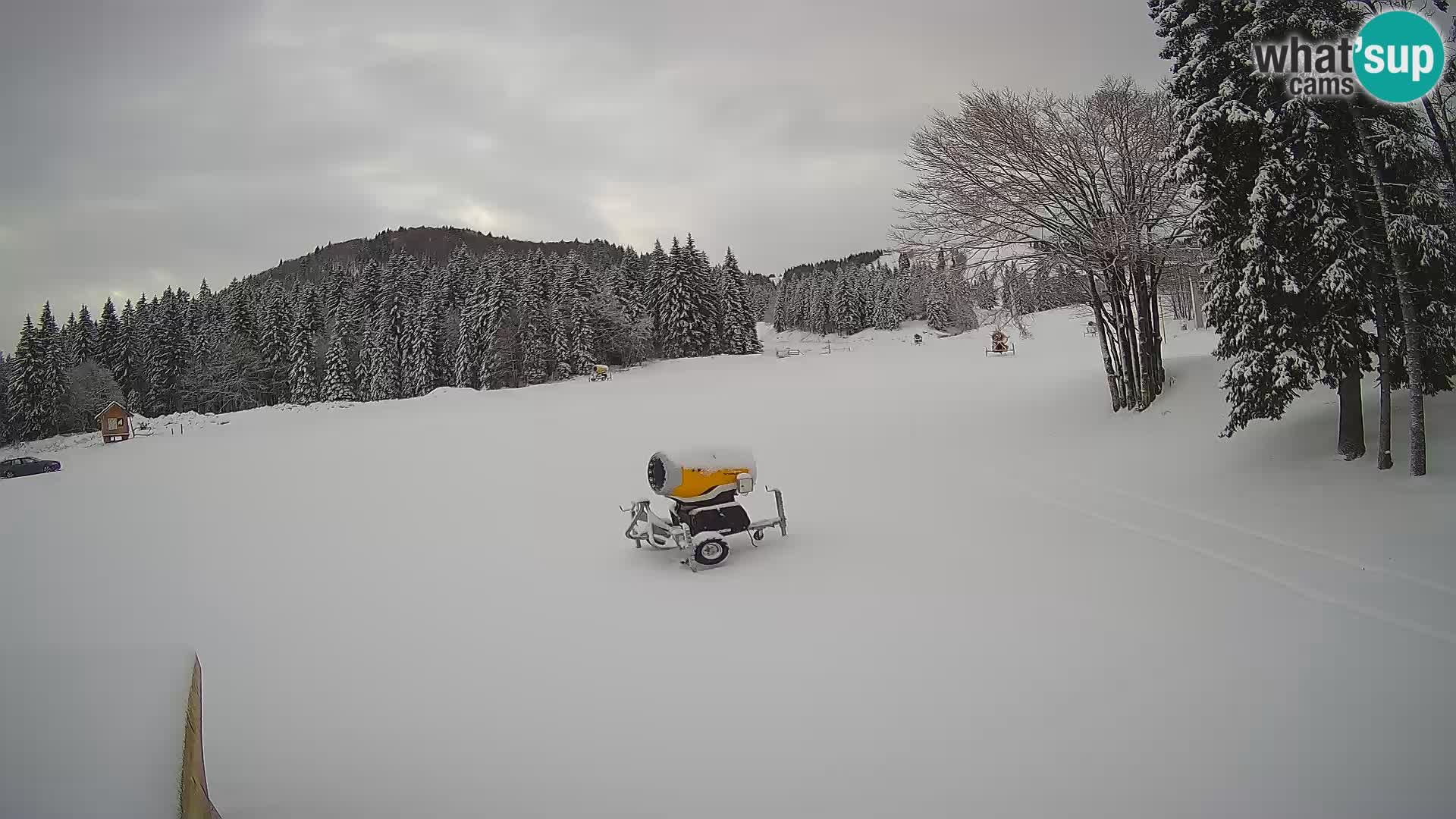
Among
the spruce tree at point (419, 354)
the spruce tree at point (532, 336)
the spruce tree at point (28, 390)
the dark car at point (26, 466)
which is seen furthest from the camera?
the spruce tree at point (419, 354)

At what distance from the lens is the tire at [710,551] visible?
799 cm

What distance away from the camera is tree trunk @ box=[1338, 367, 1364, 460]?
867cm

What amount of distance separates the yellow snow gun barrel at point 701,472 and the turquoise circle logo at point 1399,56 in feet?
30.3

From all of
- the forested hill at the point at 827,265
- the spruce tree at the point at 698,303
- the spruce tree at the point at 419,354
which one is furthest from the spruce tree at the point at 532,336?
the forested hill at the point at 827,265

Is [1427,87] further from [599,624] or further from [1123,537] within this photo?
[599,624]

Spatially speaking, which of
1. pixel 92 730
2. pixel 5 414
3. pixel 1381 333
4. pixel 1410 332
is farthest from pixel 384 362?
pixel 1410 332

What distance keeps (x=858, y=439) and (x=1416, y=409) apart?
10.7m

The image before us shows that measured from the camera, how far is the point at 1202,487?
957cm

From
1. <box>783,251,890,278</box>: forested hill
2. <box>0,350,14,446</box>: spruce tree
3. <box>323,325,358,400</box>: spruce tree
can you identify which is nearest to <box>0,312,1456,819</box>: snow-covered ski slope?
<box>0,350,14,446</box>: spruce tree

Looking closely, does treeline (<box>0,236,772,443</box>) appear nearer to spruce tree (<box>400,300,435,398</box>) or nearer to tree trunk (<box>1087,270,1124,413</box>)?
spruce tree (<box>400,300,435,398</box>)

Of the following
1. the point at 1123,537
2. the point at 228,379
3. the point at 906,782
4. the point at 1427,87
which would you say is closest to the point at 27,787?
the point at 906,782

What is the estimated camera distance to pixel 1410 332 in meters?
7.67

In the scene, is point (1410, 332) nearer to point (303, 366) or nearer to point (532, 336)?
point (532, 336)

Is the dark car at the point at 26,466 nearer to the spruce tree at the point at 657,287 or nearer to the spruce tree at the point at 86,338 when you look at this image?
the spruce tree at the point at 657,287
